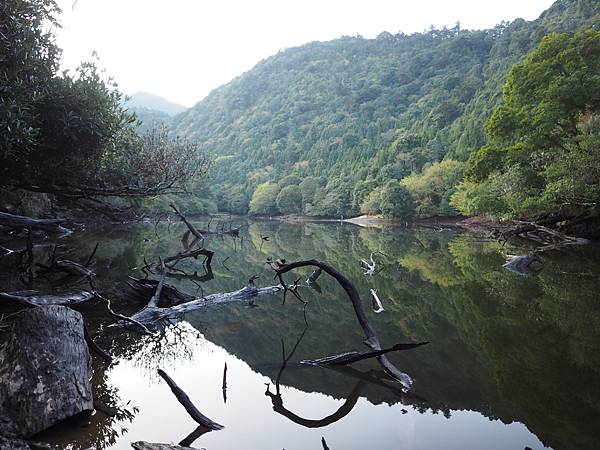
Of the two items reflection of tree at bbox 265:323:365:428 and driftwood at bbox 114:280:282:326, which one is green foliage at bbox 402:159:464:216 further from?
reflection of tree at bbox 265:323:365:428

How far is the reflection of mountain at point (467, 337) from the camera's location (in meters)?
5.23

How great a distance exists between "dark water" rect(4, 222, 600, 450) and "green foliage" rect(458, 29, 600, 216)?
1249 centimetres

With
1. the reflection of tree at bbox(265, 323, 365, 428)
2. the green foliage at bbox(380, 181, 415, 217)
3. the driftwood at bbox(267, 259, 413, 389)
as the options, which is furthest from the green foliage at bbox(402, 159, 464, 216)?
the reflection of tree at bbox(265, 323, 365, 428)

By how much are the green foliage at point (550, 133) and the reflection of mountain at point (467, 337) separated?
826cm

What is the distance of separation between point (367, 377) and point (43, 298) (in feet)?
22.5

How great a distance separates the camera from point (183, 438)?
14.5ft

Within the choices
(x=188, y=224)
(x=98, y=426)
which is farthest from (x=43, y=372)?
(x=188, y=224)

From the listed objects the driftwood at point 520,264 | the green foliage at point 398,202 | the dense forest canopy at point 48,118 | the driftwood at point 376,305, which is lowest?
the green foliage at point 398,202

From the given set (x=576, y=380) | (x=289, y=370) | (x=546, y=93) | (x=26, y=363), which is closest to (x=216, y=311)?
(x=289, y=370)

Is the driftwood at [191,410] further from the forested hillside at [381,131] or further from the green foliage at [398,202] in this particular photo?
the green foliage at [398,202]

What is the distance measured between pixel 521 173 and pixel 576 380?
945 inches

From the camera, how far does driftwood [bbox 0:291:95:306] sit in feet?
25.1

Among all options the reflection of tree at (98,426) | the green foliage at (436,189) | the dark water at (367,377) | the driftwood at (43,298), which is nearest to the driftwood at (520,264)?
the dark water at (367,377)

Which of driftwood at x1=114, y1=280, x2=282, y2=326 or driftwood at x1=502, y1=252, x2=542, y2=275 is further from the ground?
driftwood at x1=114, y1=280, x2=282, y2=326
